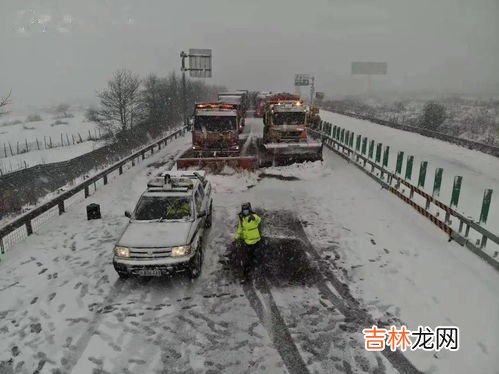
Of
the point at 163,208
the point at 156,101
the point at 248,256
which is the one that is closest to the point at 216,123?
the point at 163,208

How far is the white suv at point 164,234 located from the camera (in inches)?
305

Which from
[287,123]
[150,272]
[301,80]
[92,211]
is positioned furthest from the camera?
[301,80]

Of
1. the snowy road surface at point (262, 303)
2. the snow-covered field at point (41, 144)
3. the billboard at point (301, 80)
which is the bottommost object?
the snow-covered field at point (41, 144)

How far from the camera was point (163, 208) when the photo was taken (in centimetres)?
909

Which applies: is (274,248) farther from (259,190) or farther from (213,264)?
(259,190)

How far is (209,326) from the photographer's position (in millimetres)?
6809

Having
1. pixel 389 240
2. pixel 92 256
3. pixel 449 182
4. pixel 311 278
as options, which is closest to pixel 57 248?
pixel 92 256

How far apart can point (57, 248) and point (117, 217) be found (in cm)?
262

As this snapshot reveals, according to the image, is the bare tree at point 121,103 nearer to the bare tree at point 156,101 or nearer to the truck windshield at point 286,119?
the bare tree at point 156,101

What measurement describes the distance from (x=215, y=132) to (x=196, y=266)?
12701 mm

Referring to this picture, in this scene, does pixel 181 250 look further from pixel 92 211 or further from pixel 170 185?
pixel 92 211

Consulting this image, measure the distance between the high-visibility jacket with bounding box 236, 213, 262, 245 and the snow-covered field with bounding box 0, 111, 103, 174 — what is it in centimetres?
3586

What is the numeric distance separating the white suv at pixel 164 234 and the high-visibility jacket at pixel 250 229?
110cm

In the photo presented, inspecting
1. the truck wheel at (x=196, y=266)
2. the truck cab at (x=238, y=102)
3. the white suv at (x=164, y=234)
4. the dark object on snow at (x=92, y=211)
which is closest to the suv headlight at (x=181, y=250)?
the white suv at (x=164, y=234)
